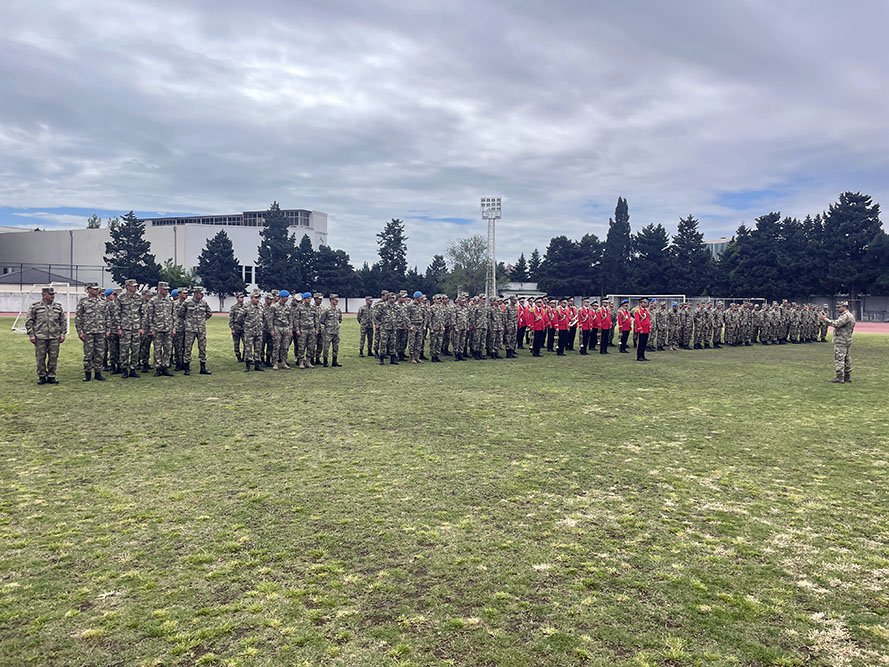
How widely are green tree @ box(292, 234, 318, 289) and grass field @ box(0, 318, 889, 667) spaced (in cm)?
5021

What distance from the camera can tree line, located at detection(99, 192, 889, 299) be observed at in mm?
54031

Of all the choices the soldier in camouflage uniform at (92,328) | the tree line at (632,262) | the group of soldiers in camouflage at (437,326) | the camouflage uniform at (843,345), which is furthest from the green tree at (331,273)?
the camouflage uniform at (843,345)

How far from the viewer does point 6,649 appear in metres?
3.29

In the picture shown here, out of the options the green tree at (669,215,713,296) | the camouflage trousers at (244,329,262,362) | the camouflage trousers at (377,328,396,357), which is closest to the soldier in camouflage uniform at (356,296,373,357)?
the camouflage trousers at (377,328,396,357)

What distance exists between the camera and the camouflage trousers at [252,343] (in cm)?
1509

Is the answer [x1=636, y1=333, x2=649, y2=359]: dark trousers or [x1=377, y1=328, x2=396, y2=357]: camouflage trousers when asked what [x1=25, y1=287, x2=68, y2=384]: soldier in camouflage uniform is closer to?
[x1=377, y1=328, x2=396, y2=357]: camouflage trousers

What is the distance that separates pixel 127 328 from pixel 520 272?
61.6m

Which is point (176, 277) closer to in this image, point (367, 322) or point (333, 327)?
point (367, 322)

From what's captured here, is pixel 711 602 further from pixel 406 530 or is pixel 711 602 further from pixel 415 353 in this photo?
pixel 415 353

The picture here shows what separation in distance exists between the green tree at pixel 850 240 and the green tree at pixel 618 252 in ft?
56.2

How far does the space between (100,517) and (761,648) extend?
471 cm

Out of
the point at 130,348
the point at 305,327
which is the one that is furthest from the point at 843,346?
the point at 130,348

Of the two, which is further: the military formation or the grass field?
the military formation

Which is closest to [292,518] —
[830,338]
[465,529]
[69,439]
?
[465,529]
